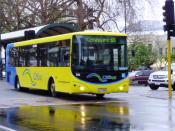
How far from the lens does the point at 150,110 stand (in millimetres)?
17094

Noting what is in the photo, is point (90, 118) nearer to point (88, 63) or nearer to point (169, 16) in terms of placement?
point (88, 63)

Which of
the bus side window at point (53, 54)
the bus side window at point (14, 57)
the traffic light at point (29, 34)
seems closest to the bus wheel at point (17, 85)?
the bus side window at point (14, 57)

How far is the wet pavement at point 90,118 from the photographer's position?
12914 millimetres

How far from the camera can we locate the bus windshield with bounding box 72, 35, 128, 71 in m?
21.6

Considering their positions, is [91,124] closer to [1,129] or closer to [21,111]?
[1,129]

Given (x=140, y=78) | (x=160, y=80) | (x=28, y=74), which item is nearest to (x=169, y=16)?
(x=28, y=74)

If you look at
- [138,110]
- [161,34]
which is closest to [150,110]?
[138,110]

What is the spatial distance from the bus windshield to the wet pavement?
2634 mm

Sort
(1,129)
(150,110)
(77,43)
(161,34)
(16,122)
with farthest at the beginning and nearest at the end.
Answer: (161,34), (77,43), (150,110), (16,122), (1,129)

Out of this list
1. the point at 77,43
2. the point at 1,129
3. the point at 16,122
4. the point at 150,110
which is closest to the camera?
the point at 1,129

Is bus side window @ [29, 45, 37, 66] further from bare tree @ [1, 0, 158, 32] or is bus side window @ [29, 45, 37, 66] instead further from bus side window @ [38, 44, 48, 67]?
bare tree @ [1, 0, 158, 32]

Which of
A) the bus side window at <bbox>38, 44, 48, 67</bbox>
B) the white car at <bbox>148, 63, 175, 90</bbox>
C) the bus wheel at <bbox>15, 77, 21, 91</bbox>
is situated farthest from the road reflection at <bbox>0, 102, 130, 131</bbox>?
the white car at <bbox>148, 63, 175, 90</bbox>

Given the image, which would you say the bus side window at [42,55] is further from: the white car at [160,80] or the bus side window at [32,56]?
the white car at [160,80]

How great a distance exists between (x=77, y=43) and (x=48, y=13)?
24.7 m
